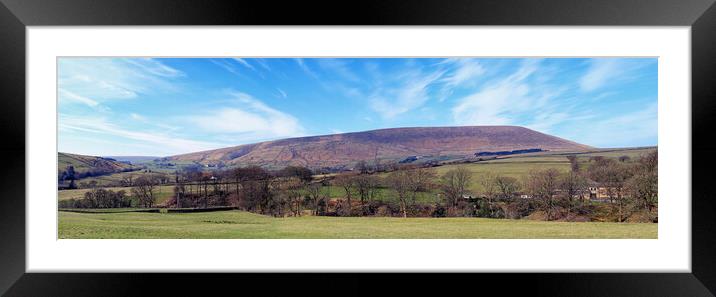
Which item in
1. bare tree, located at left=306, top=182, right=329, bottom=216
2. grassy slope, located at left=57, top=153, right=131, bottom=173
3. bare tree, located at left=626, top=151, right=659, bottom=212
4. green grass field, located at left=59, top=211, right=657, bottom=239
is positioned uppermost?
grassy slope, located at left=57, top=153, right=131, bottom=173

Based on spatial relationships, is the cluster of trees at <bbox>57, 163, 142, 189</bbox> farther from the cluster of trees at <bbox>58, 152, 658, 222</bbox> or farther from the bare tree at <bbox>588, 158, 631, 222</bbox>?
the bare tree at <bbox>588, 158, 631, 222</bbox>

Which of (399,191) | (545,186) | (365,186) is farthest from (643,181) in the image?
(365,186)

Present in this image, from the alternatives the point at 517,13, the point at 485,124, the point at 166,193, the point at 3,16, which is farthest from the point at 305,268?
the point at 485,124

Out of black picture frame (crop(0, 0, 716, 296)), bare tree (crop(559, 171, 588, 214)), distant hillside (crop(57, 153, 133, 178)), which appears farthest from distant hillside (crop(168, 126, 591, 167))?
black picture frame (crop(0, 0, 716, 296))

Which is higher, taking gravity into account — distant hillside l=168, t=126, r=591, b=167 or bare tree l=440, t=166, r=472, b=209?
distant hillside l=168, t=126, r=591, b=167

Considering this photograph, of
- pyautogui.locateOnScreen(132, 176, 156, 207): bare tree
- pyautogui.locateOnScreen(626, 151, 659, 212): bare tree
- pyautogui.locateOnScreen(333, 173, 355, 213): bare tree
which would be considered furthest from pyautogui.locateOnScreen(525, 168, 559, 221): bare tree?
pyautogui.locateOnScreen(132, 176, 156, 207): bare tree

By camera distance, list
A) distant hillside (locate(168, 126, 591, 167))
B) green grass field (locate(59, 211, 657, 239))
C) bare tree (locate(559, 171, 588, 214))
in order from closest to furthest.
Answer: green grass field (locate(59, 211, 657, 239)) → bare tree (locate(559, 171, 588, 214)) → distant hillside (locate(168, 126, 591, 167))

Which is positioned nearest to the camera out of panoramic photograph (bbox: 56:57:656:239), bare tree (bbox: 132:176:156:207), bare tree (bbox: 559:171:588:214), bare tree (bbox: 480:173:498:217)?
panoramic photograph (bbox: 56:57:656:239)

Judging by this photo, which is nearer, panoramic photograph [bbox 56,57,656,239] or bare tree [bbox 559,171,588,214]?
panoramic photograph [bbox 56,57,656,239]
